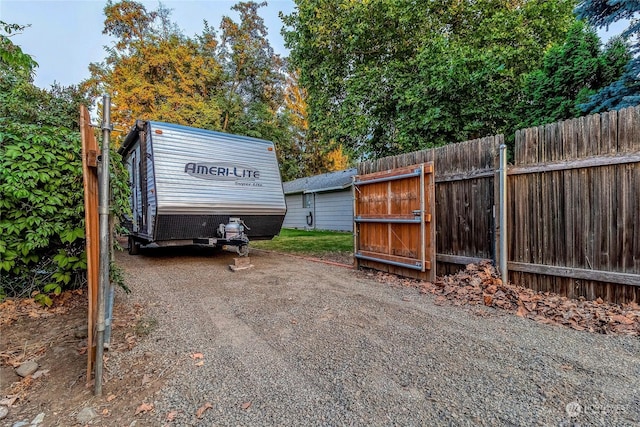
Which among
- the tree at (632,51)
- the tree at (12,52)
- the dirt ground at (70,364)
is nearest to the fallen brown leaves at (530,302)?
the dirt ground at (70,364)

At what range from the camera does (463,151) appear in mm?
4672

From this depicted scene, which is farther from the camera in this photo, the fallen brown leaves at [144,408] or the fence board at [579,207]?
the fence board at [579,207]

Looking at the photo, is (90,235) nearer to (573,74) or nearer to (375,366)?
(375,366)

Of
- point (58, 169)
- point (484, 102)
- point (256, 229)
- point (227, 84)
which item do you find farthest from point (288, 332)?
point (227, 84)

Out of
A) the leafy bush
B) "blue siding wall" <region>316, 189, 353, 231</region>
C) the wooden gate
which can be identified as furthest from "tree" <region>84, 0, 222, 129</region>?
the leafy bush

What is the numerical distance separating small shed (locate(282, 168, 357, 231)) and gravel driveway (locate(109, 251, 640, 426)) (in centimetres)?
1021

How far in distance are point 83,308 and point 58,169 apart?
159 centimetres

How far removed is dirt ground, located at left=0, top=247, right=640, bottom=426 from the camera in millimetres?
1925

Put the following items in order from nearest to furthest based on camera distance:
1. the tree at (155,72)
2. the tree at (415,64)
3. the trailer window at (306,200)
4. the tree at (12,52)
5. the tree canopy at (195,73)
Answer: the tree at (12,52)
the tree at (415,64)
the tree at (155,72)
the tree canopy at (195,73)
the trailer window at (306,200)

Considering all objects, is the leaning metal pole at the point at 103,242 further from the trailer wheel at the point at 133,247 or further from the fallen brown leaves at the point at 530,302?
the trailer wheel at the point at 133,247

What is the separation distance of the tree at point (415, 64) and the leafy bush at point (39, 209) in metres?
7.60

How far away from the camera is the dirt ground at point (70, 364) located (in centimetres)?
192

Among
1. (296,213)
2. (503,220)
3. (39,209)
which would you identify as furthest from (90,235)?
(296,213)

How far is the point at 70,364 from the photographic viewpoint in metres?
2.46
